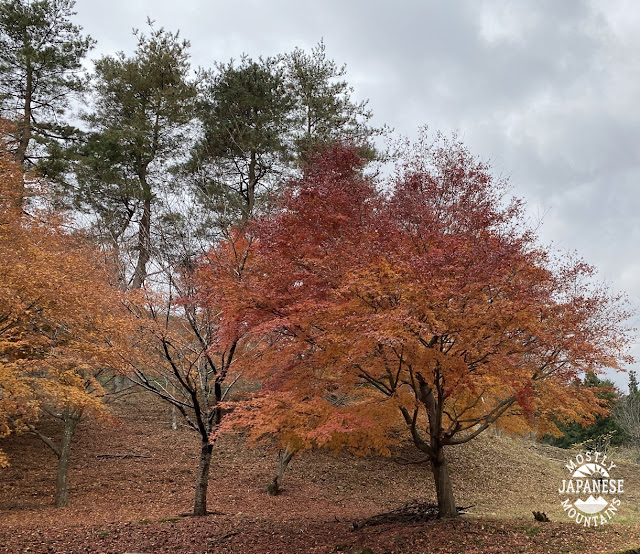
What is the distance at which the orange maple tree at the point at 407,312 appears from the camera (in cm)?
707

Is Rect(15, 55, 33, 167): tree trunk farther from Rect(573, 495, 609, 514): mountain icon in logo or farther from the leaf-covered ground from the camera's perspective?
Rect(573, 495, 609, 514): mountain icon in logo

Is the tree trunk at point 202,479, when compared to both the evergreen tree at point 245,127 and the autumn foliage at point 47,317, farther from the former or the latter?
the evergreen tree at point 245,127

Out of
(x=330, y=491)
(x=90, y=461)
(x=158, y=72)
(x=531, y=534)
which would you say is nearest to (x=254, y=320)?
(x=531, y=534)

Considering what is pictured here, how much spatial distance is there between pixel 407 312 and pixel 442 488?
191 inches

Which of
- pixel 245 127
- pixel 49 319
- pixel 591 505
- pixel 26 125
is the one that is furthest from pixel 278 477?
pixel 26 125

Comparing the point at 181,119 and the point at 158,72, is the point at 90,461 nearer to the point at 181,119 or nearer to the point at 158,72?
the point at 181,119

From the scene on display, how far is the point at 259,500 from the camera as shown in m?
13.1

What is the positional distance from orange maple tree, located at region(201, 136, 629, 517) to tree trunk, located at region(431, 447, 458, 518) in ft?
0.09

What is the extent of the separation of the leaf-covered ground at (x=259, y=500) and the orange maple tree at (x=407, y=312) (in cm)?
178

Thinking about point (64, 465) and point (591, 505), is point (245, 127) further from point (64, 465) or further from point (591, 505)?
point (591, 505)

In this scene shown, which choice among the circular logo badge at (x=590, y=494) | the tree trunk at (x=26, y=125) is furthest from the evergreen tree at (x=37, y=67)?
the circular logo badge at (x=590, y=494)

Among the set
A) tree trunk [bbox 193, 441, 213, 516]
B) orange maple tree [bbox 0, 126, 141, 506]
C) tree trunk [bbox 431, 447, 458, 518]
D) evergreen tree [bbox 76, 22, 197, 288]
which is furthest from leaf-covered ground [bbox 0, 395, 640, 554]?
evergreen tree [bbox 76, 22, 197, 288]

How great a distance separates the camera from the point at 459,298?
714cm

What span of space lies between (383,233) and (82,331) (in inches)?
288
